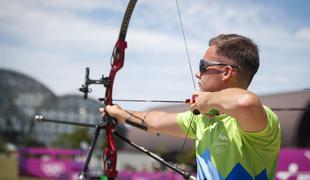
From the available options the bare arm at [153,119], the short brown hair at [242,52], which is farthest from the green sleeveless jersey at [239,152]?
the bare arm at [153,119]

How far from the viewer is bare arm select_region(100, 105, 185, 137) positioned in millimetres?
3557

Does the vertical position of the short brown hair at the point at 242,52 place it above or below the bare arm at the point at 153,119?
above

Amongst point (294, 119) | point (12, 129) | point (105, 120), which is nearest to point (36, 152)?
point (294, 119)

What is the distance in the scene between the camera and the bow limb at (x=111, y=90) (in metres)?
3.79

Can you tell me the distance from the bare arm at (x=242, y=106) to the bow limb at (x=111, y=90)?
138 cm

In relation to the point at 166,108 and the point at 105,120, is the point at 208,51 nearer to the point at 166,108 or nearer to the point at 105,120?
the point at 105,120

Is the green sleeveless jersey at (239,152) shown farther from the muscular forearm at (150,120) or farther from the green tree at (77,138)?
the green tree at (77,138)

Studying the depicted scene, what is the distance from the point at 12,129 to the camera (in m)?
117

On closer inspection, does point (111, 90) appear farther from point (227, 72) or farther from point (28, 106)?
point (28, 106)

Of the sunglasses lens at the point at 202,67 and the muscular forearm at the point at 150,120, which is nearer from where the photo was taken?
the sunglasses lens at the point at 202,67

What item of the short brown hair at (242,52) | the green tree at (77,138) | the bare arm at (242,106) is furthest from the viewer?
the green tree at (77,138)

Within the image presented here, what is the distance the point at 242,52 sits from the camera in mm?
2758

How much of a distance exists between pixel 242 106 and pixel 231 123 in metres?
0.43

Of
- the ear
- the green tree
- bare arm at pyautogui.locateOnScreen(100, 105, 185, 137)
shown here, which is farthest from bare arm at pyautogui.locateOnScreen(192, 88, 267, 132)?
the green tree
